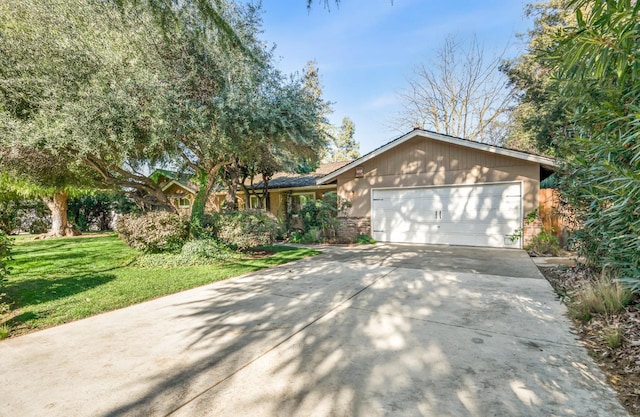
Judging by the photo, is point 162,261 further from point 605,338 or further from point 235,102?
point 605,338

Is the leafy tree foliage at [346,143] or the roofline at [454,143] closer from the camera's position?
the roofline at [454,143]

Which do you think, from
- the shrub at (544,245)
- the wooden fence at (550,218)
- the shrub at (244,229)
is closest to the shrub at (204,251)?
the shrub at (244,229)

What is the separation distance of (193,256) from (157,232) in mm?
1182

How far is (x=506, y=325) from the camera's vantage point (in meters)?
3.35

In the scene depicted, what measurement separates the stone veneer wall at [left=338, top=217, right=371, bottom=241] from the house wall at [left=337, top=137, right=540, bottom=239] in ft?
0.40

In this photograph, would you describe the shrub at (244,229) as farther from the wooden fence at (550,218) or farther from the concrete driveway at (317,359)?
the wooden fence at (550,218)

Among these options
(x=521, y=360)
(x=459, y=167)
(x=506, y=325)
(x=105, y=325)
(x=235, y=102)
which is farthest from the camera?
(x=459, y=167)

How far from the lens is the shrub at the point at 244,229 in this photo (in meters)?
8.10


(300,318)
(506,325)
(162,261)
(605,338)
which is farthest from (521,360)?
(162,261)

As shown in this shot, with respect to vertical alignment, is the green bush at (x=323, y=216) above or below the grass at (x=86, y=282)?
above

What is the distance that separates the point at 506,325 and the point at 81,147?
787 centimetres

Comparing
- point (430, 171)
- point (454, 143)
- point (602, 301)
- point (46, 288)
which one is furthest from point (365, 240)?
point (46, 288)

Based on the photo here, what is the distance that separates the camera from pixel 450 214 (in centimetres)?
977

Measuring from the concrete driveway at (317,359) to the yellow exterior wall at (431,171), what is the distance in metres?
5.34
